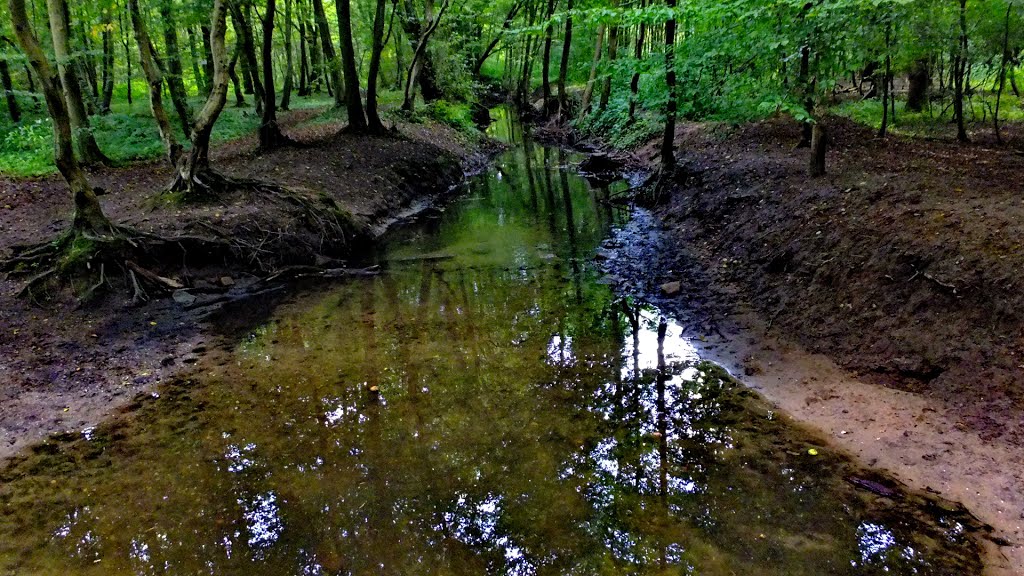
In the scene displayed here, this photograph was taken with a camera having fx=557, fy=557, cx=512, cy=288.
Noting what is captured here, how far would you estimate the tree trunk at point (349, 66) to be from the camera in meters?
16.9

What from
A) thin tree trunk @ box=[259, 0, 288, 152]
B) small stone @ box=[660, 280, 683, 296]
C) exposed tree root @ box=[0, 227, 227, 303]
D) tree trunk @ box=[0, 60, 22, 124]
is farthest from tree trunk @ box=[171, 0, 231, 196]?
tree trunk @ box=[0, 60, 22, 124]

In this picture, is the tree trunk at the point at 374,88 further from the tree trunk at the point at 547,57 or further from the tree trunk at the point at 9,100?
the tree trunk at the point at 9,100

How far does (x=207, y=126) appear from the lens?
1096 cm

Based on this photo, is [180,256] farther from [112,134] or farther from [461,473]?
[112,134]

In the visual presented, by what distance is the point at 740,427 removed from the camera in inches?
225

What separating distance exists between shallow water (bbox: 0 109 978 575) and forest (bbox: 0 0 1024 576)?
0.03 metres

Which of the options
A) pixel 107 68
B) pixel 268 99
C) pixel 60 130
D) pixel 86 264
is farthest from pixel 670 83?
pixel 107 68

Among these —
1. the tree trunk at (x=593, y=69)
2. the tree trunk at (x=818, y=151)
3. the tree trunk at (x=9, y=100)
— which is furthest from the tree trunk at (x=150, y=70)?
the tree trunk at (x=593, y=69)

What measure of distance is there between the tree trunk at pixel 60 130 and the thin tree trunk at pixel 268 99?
24.9 feet

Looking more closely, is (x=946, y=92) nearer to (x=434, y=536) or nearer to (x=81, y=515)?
(x=434, y=536)

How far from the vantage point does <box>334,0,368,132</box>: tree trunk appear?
16.9 meters

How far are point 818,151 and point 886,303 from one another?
461cm

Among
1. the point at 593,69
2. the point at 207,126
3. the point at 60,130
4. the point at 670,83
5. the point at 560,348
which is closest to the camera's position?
the point at 560,348

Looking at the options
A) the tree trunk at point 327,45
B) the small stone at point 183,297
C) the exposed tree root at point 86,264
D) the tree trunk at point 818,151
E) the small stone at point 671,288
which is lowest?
the small stone at point 671,288
